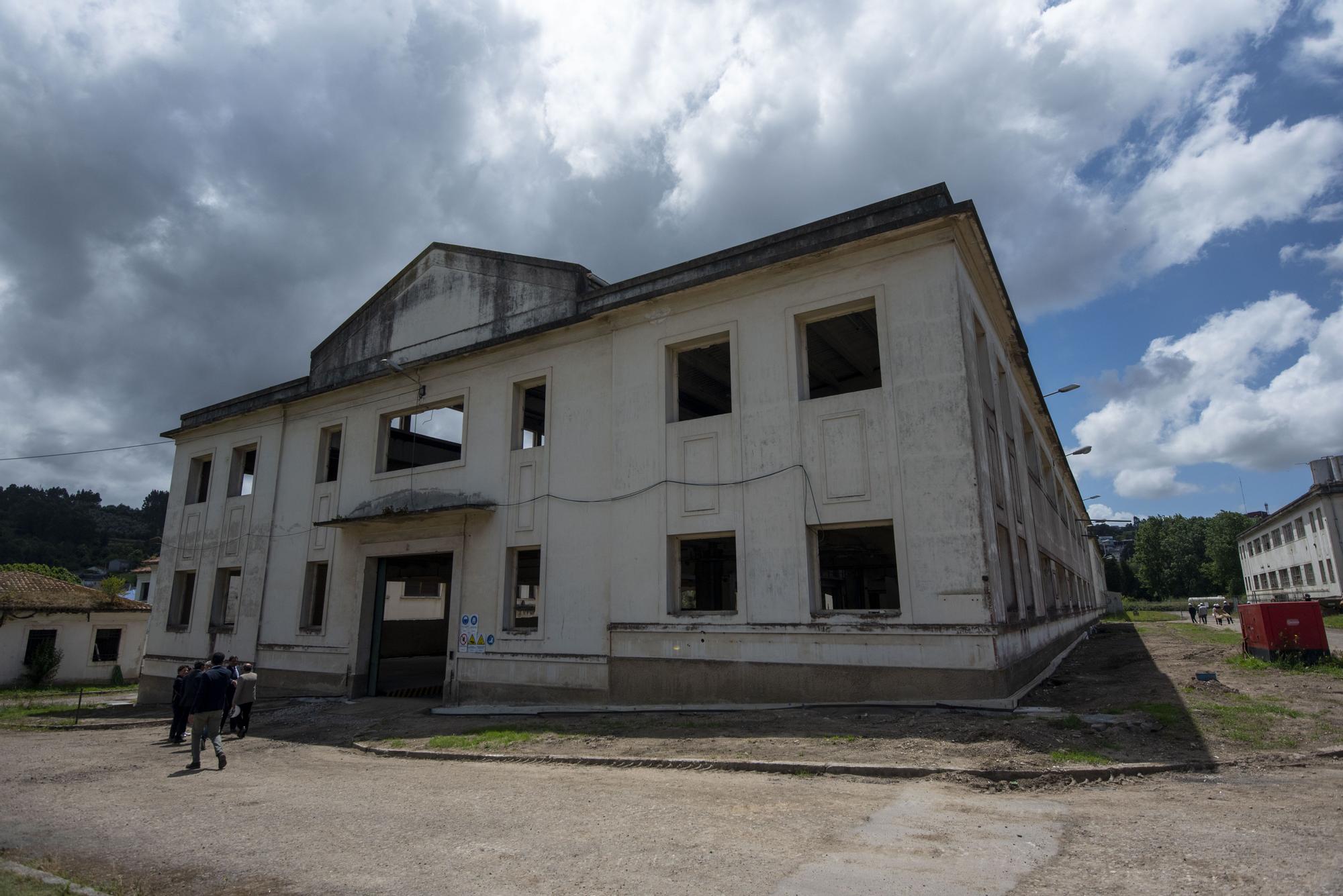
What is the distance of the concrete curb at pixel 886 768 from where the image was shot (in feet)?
24.0

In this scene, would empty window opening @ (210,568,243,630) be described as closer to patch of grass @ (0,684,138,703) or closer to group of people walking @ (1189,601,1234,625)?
patch of grass @ (0,684,138,703)

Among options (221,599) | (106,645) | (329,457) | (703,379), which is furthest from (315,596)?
(106,645)

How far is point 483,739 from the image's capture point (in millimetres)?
11227

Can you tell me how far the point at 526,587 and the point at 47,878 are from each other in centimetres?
2774

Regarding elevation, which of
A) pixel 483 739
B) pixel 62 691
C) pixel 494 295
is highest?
pixel 494 295

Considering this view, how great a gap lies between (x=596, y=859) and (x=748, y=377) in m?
9.23

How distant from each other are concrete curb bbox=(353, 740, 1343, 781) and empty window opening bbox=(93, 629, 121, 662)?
34.6m

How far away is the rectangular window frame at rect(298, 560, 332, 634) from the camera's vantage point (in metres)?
18.5

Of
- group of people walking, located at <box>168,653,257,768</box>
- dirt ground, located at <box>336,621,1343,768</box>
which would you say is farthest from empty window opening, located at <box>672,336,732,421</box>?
group of people walking, located at <box>168,653,257,768</box>

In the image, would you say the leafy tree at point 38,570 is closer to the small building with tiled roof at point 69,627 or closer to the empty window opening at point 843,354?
the small building with tiled roof at point 69,627

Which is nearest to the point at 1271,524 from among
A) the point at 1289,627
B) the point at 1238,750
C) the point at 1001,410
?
the point at 1289,627

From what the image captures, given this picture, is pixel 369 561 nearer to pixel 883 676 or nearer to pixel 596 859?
pixel 883 676

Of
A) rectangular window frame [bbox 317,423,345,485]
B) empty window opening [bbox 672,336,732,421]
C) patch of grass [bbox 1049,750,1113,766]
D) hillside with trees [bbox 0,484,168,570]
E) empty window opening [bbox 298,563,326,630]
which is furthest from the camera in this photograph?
hillside with trees [bbox 0,484,168,570]

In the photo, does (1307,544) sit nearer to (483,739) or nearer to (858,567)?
(858,567)
